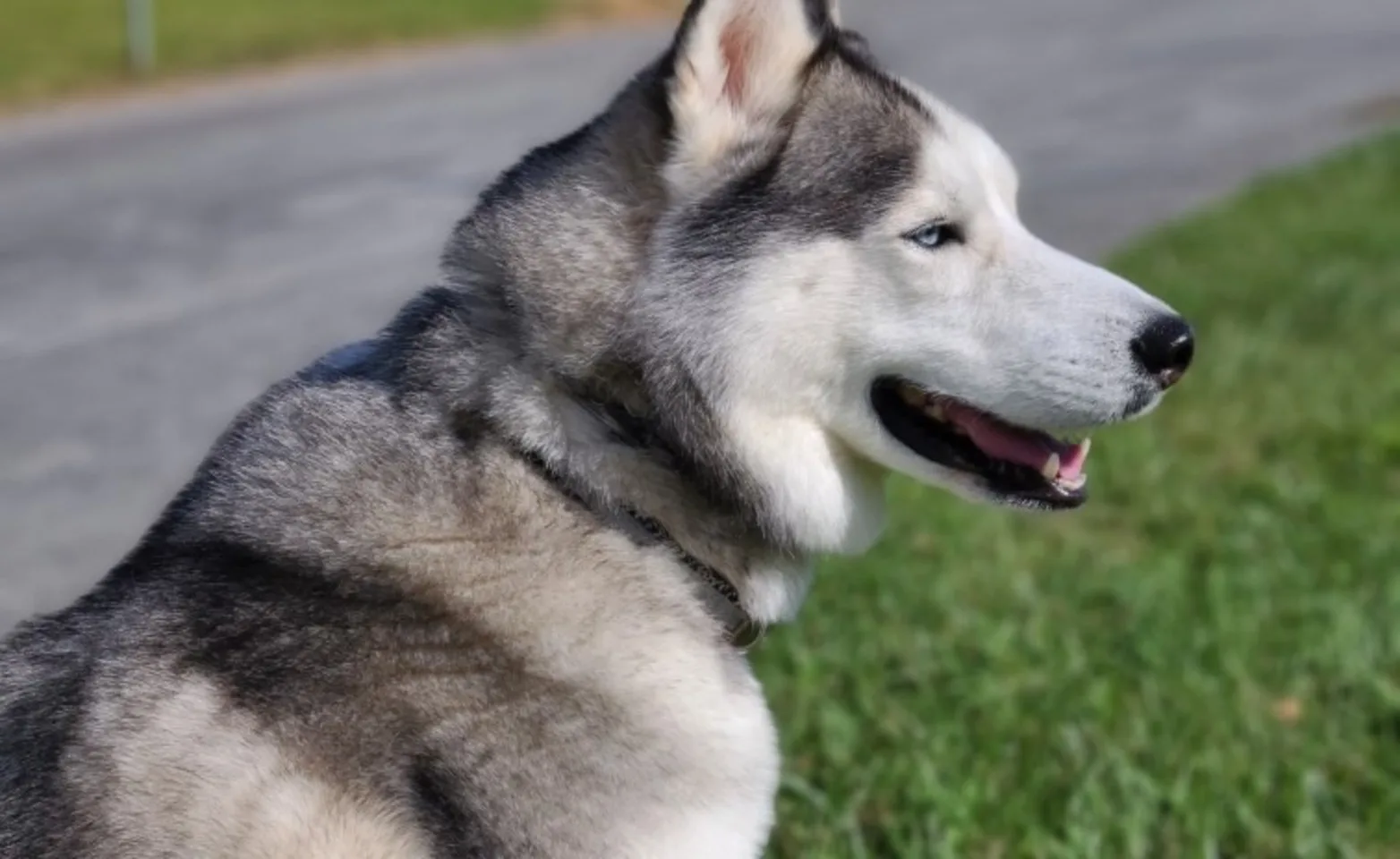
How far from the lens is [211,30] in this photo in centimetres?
1870

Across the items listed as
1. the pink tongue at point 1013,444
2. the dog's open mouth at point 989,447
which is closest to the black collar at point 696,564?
the dog's open mouth at point 989,447

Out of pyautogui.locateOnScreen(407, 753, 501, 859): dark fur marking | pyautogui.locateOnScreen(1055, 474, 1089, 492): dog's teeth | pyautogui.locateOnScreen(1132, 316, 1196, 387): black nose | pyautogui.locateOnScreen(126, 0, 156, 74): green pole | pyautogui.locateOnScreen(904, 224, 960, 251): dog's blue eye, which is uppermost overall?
pyautogui.locateOnScreen(904, 224, 960, 251): dog's blue eye

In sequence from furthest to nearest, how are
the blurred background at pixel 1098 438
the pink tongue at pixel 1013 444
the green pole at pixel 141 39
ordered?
1. the green pole at pixel 141 39
2. the blurred background at pixel 1098 438
3. the pink tongue at pixel 1013 444

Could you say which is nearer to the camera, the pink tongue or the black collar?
the black collar

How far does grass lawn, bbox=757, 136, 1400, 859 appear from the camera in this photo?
3770 millimetres

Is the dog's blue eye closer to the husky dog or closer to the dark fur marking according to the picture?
the husky dog

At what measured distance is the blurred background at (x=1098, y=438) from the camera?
3994mm

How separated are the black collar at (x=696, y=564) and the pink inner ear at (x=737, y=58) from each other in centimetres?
68

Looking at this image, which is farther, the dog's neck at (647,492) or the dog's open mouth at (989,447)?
the dog's open mouth at (989,447)

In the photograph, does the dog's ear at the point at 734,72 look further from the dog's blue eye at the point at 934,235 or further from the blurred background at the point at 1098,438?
the blurred background at the point at 1098,438

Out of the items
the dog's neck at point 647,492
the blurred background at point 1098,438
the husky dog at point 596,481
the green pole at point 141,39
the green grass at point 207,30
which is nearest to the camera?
the husky dog at point 596,481

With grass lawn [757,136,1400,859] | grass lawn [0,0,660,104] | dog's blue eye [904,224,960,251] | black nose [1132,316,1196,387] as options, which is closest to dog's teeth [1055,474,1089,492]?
black nose [1132,316,1196,387]

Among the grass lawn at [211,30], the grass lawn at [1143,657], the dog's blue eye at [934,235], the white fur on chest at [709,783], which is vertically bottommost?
the grass lawn at [211,30]

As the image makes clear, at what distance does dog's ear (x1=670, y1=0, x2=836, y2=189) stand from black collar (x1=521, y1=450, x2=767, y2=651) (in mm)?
521
